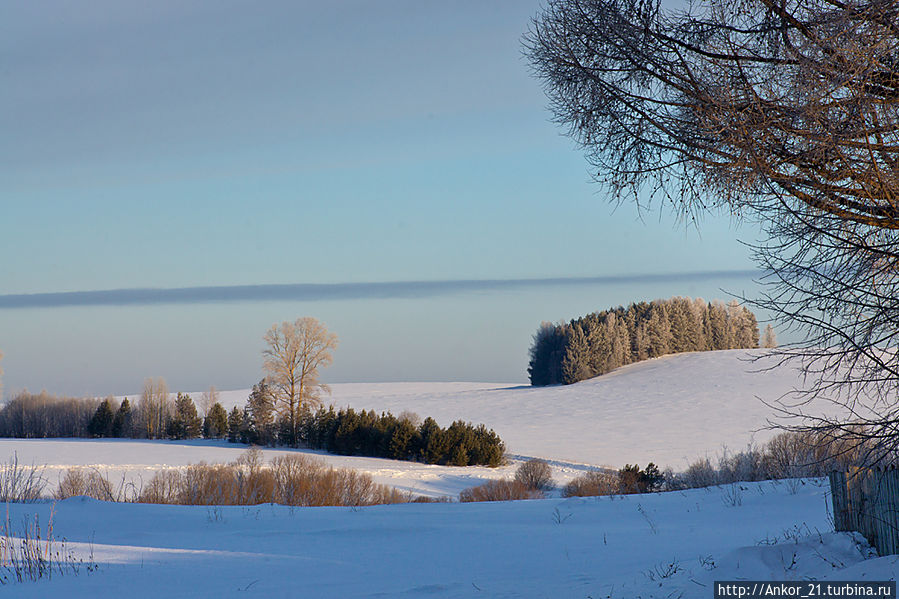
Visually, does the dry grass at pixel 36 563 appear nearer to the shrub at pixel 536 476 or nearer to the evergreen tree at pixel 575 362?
the shrub at pixel 536 476

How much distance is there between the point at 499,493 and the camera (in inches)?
856

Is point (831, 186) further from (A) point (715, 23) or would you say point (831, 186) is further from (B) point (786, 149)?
(A) point (715, 23)

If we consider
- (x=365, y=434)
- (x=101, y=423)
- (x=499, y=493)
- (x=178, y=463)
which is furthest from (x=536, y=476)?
(x=101, y=423)

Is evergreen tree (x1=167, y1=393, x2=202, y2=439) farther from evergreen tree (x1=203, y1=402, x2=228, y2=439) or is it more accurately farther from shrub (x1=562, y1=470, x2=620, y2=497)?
shrub (x1=562, y1=470, x2=620, y2=497)

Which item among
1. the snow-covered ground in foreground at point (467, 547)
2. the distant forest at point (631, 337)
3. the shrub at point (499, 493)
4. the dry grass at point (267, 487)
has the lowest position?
the shrub at point (499, 493)

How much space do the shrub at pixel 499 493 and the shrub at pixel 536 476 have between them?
245 cm

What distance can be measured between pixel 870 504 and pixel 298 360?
40.0 metres

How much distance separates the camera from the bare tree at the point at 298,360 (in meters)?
42.7

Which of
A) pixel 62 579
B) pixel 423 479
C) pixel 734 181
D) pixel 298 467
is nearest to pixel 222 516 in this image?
pixel 62 579

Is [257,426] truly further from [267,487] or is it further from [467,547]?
[467,547]

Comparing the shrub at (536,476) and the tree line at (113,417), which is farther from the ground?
the tree line at (113,417)

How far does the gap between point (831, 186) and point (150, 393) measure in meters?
46.1

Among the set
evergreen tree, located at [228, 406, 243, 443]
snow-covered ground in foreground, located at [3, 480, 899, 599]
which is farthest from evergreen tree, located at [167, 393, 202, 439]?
snow-covered ground in foreground, located at [3, 480, 899, 599]

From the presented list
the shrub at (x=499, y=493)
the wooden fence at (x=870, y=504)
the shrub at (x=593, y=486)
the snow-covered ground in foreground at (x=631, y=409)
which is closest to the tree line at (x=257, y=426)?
the snow-covered ground in foreground at (x=631, y=409)
